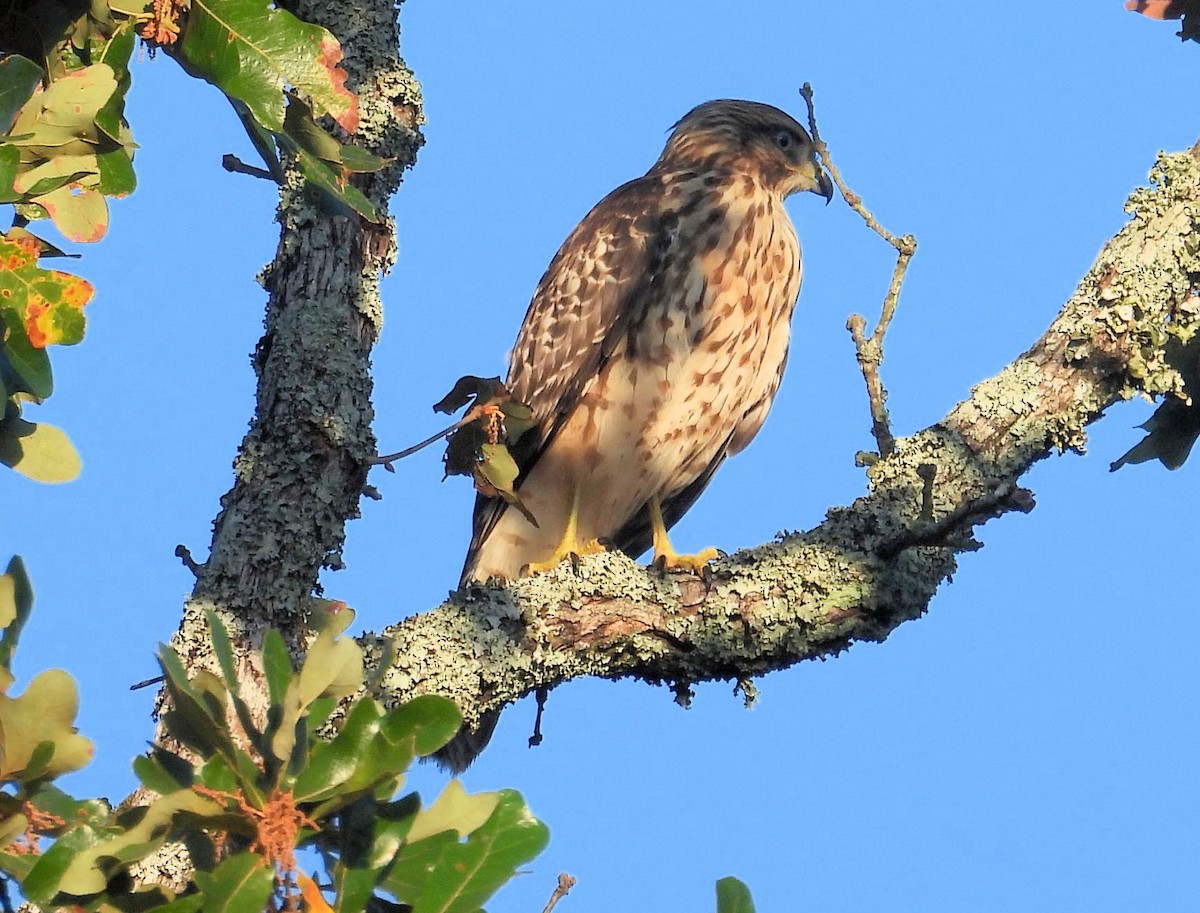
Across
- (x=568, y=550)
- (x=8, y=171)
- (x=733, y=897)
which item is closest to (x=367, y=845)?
(x=733, y=897)

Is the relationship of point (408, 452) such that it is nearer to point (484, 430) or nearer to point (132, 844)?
point (484, 430)

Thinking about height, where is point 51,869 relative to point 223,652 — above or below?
below

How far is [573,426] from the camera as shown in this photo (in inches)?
207

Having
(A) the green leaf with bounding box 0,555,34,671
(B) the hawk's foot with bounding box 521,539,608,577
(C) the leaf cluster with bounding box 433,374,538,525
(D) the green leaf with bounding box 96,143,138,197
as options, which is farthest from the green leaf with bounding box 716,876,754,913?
(B) the hawk's foot with bounding box 521,539,608,577

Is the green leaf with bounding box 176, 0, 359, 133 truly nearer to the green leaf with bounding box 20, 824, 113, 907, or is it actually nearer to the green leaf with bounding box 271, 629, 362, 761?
the green leaf with bounding box 271, 629, 362, 761

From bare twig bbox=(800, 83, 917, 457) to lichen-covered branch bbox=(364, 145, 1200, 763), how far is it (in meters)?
0.29

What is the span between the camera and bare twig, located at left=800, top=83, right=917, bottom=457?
11.0 ft

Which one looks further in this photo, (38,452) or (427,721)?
(38,452)

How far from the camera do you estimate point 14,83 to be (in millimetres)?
2006

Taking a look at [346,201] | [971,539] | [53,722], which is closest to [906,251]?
[971,539]

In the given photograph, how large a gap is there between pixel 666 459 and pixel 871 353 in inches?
72.5

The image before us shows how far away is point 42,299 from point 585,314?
337 centimetres

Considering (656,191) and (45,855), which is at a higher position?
(656,191)

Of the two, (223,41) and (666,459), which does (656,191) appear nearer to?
(666,459)
